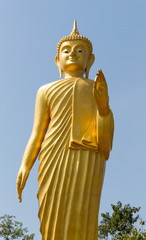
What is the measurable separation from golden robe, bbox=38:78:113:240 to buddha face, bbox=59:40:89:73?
0.35 m

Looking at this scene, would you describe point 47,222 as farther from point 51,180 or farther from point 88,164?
point 88,164

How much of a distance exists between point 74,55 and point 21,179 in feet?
6.90

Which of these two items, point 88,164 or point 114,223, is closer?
point 88,164

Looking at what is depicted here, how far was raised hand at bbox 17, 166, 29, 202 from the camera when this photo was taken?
566cm

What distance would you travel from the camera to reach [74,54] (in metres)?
6.24

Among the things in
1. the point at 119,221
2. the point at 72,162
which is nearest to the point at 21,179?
the point at 72,162

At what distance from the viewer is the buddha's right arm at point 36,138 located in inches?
224

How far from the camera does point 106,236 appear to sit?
61.0 feet

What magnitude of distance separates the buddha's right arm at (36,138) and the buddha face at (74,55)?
596mm

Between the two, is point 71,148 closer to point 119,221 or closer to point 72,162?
point 72,162

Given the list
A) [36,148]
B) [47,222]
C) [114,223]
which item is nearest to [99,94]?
[36,148]

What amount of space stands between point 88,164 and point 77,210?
644mm

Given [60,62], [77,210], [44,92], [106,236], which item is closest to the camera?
[77,210]

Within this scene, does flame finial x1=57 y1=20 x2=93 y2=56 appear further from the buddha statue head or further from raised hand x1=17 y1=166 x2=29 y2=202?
raised hand x1=17 y1=166 x2=29 y2=202
